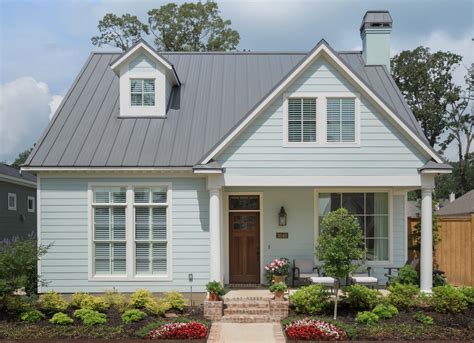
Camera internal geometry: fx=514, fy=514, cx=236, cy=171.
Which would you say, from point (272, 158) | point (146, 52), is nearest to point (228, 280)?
point (272, 158)

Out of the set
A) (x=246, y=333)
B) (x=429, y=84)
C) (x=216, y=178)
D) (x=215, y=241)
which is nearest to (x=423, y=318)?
(x=246, y=333)

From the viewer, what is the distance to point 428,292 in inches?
527

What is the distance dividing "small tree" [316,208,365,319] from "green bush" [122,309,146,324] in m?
4.33

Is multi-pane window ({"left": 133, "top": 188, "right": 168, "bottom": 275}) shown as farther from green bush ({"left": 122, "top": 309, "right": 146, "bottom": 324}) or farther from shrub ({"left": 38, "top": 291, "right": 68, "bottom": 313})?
green bush ({"left": 122, "top": 309, "right": 146, "bottom": 324})

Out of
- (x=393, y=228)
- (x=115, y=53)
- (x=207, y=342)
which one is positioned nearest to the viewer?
(x=207, y=342)

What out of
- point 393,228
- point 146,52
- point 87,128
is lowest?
point 393,228

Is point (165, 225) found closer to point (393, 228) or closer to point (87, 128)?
point (87, 128)

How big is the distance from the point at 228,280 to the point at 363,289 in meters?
4.42

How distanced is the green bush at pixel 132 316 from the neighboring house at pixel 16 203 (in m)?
11.7

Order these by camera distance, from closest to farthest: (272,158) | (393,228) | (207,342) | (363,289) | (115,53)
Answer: (207,342)
(363,289)
(272,158)
(393,228)
(115,53)

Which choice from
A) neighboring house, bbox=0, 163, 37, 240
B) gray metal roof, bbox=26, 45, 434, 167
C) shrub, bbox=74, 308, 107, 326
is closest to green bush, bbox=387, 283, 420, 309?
gray metal roof, bbox=26, 45, 434, 167

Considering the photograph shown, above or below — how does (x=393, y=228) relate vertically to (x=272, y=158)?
below

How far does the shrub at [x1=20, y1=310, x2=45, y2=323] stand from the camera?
11828 millimetres

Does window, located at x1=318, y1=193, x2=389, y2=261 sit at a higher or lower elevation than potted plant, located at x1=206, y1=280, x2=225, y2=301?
higher
